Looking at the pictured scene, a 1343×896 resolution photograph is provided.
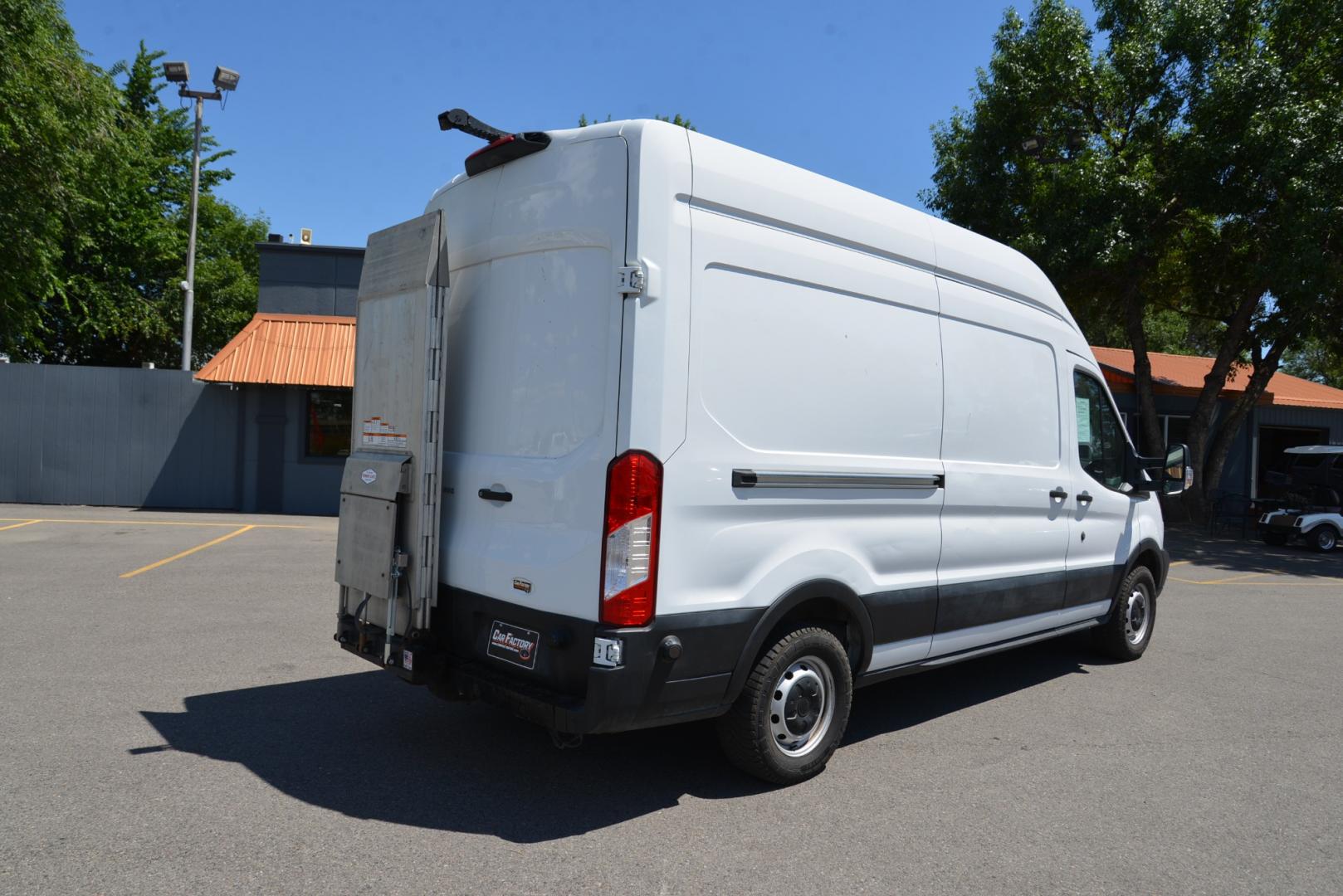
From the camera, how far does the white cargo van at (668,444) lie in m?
3.60

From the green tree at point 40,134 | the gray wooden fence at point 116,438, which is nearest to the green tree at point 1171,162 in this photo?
the gray wooden fence at point 116,438

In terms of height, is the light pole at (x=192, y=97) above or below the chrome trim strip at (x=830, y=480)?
above

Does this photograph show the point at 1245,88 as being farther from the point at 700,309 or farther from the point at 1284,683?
the point at 700,309

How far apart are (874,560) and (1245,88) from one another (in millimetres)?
14836

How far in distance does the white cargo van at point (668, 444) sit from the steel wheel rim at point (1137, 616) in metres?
2.29

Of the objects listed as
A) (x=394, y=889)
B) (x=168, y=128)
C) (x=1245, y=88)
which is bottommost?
(x=394, y=889)

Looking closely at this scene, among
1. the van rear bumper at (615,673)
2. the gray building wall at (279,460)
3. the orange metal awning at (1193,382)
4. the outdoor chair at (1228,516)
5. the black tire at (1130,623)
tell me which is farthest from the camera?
the orange metal awning at (1193,382)

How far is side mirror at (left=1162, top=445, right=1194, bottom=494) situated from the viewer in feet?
20.8

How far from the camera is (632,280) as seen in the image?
11.7ft

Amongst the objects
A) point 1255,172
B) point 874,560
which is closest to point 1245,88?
point 1255,172

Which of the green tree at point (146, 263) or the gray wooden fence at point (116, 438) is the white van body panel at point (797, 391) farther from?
the green tree at point (146, 263)

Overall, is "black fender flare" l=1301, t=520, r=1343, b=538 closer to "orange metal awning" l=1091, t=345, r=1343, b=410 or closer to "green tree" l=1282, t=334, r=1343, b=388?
"orange metal awning" l=1091, t=345, r=1343, b=410

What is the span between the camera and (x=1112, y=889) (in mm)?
3330

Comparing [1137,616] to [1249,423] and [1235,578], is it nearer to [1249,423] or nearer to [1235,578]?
[1235,578]
